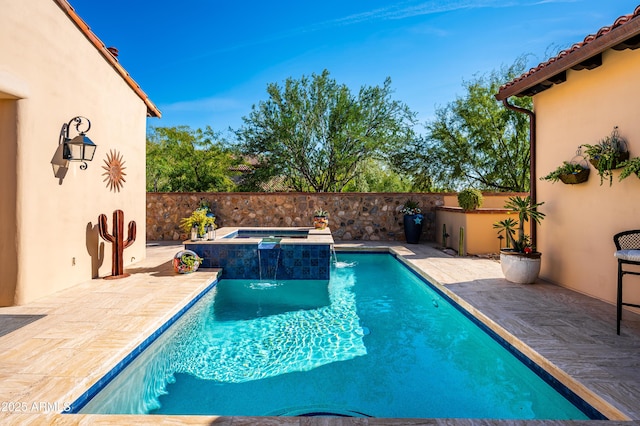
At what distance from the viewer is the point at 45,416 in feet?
6.84

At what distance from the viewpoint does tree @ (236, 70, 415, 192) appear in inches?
542

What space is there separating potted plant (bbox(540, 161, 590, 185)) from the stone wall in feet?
20.7

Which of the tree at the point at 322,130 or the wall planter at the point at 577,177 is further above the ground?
the tree at the point at 322,130

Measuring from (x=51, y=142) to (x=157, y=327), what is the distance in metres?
3.05

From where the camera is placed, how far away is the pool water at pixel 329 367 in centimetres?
257

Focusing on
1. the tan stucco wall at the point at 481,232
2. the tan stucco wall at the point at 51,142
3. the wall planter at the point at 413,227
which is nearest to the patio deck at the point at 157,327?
the tan stucco wall at the point at 51,142

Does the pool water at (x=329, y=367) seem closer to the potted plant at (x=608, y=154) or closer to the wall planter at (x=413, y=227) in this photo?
the potted plant at (x=608, y=154)

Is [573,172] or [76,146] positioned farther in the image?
[76,146]

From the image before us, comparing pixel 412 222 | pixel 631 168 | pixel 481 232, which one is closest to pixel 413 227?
pixel 412 222

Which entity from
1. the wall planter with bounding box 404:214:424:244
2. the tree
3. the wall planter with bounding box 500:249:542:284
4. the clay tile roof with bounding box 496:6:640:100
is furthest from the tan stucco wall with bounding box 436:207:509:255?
the tree

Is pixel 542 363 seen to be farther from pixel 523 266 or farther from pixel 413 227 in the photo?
pixel 413 227

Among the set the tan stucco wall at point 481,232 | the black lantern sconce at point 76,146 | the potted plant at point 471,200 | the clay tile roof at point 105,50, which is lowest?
the tan stucco wall at point 481,232

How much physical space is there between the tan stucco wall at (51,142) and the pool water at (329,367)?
2017mm

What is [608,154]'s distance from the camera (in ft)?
13.3
